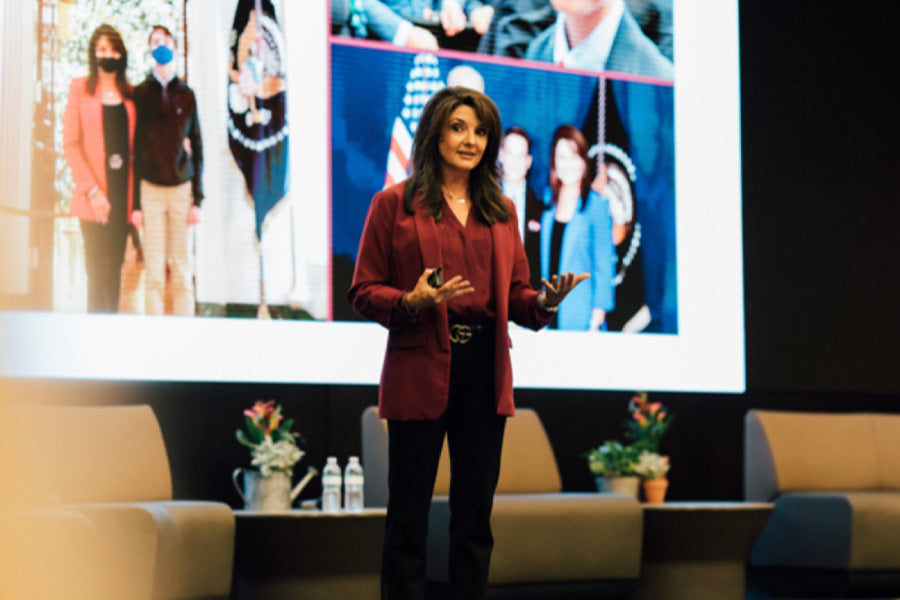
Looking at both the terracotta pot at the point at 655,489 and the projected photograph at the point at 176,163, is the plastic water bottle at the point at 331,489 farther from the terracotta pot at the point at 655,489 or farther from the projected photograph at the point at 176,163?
the terracotta pot at the point at 655,489

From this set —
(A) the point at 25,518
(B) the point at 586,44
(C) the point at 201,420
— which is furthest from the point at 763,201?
(A) the point at 25,518

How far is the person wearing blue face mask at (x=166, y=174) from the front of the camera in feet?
13.1

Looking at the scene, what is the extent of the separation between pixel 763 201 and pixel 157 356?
3.10 metres

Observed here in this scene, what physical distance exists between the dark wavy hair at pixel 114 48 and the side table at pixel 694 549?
2.57m

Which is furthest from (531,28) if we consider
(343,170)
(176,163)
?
(176,163)

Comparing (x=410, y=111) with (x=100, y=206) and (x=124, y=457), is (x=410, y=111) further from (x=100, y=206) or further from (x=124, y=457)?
(x=124, y=457)

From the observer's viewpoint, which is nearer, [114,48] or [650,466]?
[114,48]

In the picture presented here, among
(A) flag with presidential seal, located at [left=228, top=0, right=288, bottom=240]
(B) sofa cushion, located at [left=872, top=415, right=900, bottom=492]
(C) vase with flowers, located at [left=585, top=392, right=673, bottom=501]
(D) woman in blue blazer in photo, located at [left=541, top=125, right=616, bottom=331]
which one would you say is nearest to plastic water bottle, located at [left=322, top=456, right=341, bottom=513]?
(A) flag with presidential seal, located at [left=228, top=0, right=288, bottom=240]

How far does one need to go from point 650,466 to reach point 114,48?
268 centimetres

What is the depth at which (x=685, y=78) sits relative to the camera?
500 centimetres

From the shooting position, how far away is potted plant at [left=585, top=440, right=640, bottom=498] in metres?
4.28

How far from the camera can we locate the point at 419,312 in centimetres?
201

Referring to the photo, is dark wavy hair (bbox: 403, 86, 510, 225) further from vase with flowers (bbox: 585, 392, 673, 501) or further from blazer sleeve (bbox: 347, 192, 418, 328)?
vase with flowers (bbox: 585, 392, 673, 501)


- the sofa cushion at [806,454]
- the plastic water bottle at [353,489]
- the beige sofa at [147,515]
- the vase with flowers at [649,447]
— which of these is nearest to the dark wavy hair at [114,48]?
the beige sofa at [147,515]
